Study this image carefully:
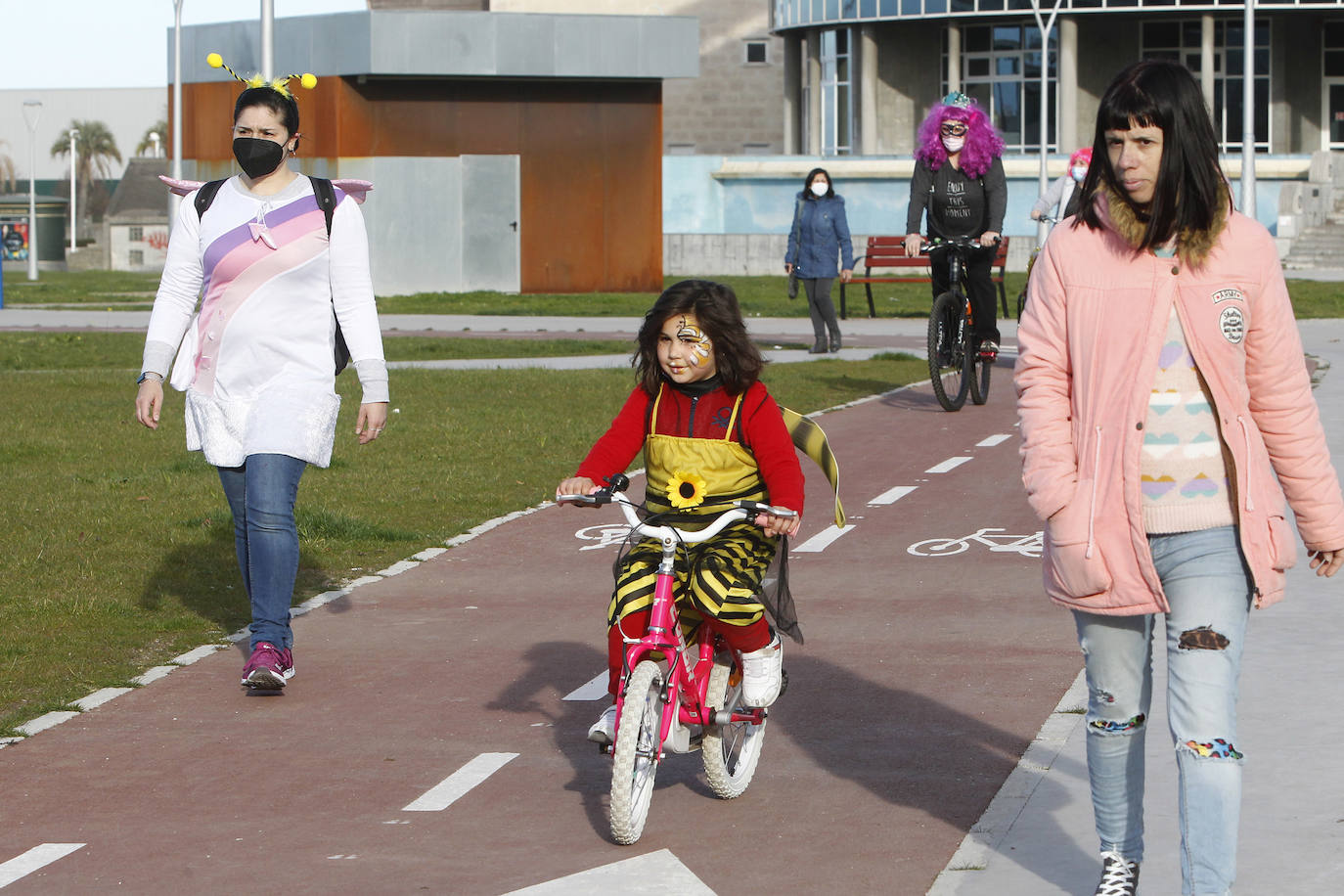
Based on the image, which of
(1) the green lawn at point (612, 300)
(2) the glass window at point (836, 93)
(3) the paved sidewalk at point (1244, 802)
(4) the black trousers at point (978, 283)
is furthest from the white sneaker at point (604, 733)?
(2) the glass window at point (836, 93)

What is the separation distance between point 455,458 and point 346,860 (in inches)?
323

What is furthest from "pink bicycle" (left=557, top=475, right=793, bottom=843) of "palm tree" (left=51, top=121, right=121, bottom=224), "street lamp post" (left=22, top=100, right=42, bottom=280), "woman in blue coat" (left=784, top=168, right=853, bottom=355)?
"palm tree" (left=51, top=121, right=121, bottom=224)

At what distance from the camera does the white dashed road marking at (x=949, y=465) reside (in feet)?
40.4

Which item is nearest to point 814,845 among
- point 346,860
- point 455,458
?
point 346,860

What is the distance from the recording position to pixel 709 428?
535cm

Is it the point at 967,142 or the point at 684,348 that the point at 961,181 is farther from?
the point at 684,348

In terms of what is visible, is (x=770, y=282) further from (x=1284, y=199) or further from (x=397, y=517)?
(x=397, y=517)

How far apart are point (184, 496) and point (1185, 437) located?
8257 mm

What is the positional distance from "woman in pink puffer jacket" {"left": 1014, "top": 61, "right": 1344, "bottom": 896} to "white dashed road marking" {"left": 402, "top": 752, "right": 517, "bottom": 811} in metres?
2.01

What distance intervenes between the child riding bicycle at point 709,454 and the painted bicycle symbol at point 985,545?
4111mm

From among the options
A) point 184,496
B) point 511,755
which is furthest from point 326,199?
point 184,496

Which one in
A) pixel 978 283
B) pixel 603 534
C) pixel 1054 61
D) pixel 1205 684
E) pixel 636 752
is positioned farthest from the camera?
pixel 1054 61

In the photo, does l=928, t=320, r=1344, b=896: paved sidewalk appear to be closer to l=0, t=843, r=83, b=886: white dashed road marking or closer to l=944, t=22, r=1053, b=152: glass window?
l=0, t=843, r=83, b=886: white dashed road marking

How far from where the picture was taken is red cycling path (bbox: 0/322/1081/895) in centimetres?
492
